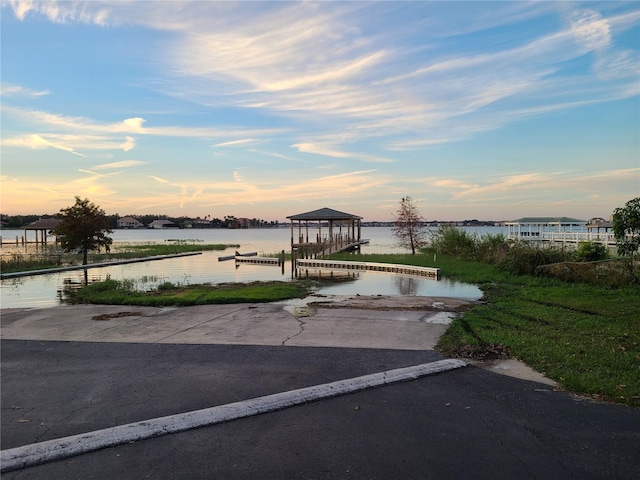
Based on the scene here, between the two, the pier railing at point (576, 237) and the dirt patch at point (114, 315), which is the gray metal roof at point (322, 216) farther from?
the dirt patch at point (114, 315)

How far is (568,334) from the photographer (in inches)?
291

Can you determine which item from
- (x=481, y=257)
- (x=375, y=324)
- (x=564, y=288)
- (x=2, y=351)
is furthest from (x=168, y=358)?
(x=481, y=257)

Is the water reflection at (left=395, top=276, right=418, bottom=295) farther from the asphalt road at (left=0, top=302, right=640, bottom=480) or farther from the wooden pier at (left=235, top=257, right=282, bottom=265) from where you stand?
the wooden pier at (left=235, top=257, right=282, bottom=265)

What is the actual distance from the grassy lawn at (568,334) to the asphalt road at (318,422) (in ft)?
2.03

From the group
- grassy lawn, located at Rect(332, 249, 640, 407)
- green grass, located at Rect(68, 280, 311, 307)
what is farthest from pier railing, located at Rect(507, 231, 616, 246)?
green grass, located at Rect(68, 280, 311, 307)

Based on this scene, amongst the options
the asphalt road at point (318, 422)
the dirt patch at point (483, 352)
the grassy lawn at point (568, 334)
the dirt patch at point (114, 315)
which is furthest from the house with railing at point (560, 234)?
the asphalt road at point (318, 422)

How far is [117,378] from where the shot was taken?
537 centimetres

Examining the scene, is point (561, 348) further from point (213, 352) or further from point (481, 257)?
point (481, 257)

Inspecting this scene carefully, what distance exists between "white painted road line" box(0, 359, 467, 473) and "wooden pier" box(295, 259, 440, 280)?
1497 centimetres

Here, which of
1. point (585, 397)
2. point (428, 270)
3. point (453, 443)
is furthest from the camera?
point (428, 270)

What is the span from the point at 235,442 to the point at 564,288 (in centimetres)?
1249

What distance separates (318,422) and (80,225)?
24864mm

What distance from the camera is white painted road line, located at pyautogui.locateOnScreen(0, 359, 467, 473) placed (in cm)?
354

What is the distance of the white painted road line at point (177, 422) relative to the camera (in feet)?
11.6
